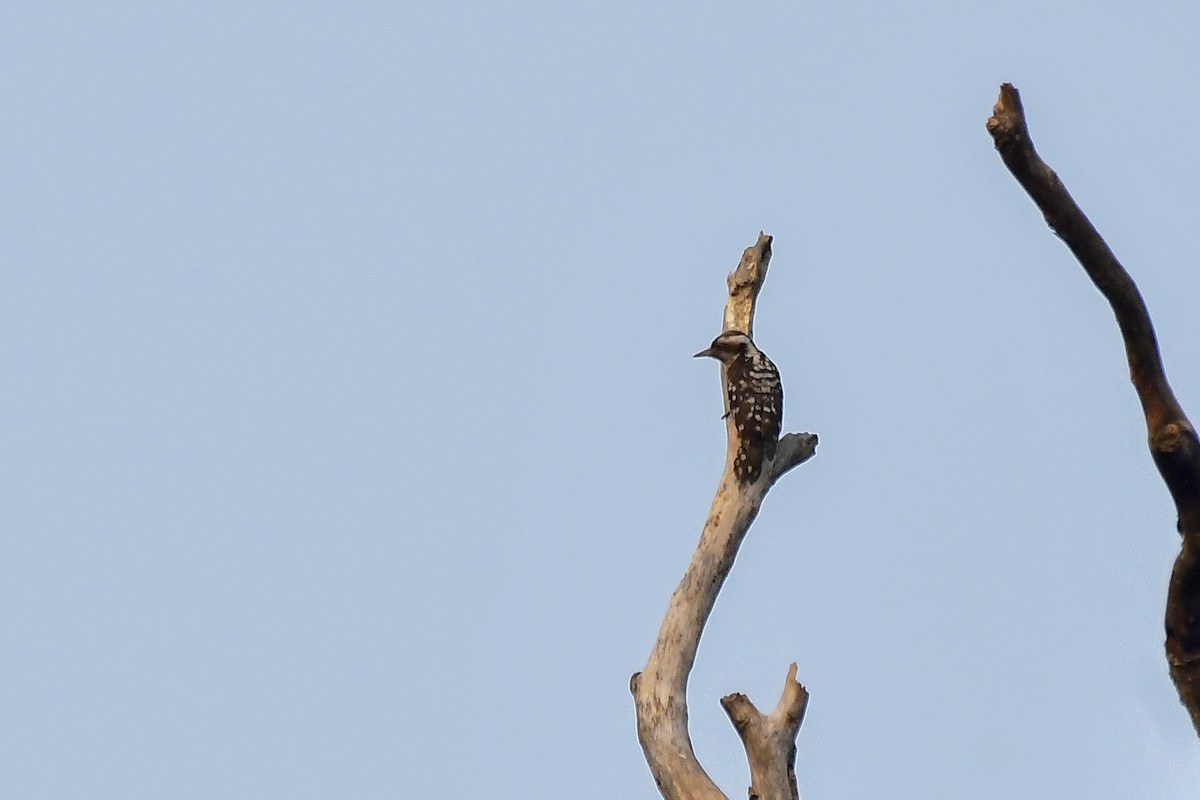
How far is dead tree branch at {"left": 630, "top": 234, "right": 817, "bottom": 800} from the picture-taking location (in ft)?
21.2

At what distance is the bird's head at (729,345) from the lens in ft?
25.2

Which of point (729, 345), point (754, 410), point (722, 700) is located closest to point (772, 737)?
point (722, 700)

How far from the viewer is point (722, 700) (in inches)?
258

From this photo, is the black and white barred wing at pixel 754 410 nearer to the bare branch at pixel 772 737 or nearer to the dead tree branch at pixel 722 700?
the dead tree branch at pixel 722 700

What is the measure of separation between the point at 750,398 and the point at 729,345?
415 millimetres

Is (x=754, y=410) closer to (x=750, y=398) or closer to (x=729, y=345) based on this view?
(x=750, y=398)

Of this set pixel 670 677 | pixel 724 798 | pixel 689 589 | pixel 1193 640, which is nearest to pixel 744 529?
pixel 689 589

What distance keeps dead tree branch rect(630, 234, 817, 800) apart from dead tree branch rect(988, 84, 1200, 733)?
200cm

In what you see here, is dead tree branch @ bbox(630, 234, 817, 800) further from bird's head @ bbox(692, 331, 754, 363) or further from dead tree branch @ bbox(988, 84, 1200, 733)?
dead tree branch @ bbox(988, 84, 1200, 733)

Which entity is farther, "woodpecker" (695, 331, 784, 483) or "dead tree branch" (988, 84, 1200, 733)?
"woodpecker" (695, 331, 784, 483)

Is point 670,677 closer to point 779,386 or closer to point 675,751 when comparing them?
point 675,751

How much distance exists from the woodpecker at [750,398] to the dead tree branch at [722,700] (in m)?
0.07

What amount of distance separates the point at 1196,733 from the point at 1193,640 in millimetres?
353

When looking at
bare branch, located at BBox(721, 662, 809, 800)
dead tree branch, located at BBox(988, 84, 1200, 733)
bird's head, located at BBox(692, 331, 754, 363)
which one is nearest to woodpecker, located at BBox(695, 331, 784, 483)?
bird's head, located at BBox(692, 331, 754, 363)
